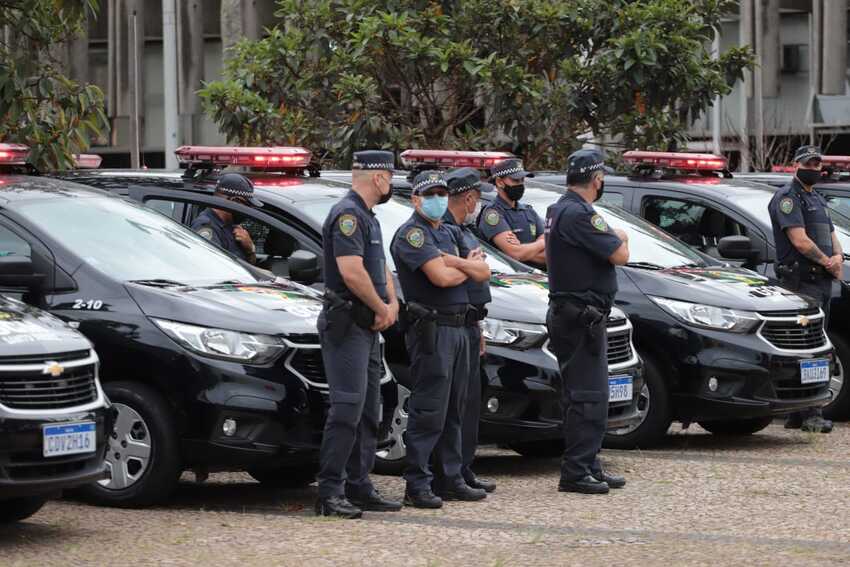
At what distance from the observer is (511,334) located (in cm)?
990

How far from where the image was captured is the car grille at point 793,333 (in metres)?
11.5

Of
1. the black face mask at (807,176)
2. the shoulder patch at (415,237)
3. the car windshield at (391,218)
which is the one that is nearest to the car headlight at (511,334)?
the car windshield at (391,218)

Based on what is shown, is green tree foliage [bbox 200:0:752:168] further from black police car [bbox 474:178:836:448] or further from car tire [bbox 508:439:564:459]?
car tire [bbox 508:439:564:459]

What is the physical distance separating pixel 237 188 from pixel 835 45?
2843 cm

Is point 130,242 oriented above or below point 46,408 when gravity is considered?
above

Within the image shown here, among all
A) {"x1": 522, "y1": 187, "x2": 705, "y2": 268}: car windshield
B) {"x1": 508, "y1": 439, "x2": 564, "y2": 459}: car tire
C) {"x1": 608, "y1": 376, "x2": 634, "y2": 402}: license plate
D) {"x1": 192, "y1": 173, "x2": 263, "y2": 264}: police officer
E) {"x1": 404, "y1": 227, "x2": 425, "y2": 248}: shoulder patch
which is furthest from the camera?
{"x1": 522, "y1": 187, "x2": 705, "y2": 268}: car windshield

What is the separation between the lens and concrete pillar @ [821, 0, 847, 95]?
36.9m

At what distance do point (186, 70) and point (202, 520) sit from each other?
113 ft

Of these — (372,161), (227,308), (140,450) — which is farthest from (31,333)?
(372,161)

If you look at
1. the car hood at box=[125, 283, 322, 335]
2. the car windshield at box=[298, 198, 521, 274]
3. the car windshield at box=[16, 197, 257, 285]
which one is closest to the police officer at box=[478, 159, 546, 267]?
the car windshield at box=[298, 198, 521, 274]

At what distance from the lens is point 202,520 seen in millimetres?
8281

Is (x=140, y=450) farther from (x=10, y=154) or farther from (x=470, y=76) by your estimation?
(x=470, y=76)

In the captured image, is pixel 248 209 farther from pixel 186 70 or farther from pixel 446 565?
pixel 186 70

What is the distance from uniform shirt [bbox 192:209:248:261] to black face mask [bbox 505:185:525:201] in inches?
70.8
